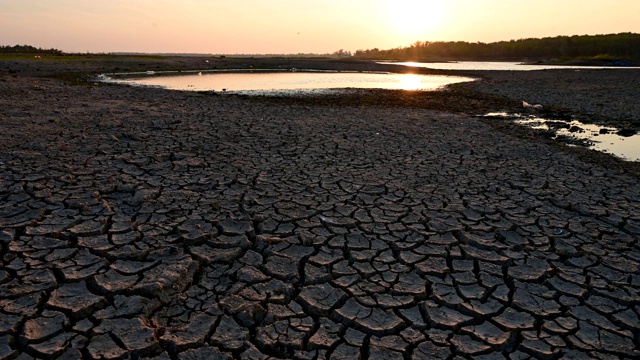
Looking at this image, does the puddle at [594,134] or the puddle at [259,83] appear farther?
the puddle at [259,83]

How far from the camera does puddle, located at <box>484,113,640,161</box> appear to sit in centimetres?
816

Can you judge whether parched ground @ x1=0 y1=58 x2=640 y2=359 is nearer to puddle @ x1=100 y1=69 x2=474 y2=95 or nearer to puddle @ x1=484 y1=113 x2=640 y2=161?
puddle @ x1=484 y1=113 x2=640 y2=161

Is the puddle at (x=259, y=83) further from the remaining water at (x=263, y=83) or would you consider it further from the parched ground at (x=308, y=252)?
the parched ground at (x=308, y=252)

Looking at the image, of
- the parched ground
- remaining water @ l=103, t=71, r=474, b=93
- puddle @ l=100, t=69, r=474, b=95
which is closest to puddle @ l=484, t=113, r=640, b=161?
the parched ground

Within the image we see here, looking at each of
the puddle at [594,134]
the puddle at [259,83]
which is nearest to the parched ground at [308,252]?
the puddle at [594,134]

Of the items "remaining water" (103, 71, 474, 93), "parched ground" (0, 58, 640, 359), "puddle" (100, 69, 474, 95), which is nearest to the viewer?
"parched ground" (0, 58, 640, 359)

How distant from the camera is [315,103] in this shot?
1395 cm

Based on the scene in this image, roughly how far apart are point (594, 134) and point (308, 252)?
914 centimetres

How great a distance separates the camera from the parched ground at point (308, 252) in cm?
259

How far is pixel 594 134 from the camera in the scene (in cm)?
967

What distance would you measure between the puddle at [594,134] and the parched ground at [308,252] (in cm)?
181

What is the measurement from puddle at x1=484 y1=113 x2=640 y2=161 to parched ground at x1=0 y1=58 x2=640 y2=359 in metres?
1.81

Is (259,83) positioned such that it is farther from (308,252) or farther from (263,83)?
(308,252)

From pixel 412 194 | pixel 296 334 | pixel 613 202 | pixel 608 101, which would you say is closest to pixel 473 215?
pixel 412 194
